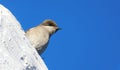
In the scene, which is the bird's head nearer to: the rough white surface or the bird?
the bird

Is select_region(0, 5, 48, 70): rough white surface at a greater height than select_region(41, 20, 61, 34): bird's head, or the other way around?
select_region(41, 20, 61, 34): bird's head

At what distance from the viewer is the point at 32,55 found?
23.3 ft

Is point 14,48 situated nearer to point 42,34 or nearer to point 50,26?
point 42,34

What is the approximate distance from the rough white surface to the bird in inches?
64.6

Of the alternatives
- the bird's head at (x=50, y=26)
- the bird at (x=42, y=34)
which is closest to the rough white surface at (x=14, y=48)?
the bird at (x=42, y=34)

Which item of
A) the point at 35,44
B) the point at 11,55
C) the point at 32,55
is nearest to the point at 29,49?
the point at 32,55

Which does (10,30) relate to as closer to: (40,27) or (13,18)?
(13,18)

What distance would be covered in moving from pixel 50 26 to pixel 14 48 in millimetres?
3273

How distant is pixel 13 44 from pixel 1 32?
10.1 inches

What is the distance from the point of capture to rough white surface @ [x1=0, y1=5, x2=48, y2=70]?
6.46 m

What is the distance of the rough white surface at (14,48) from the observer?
254 inches

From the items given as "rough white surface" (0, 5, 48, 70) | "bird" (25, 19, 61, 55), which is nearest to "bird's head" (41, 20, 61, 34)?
"bird" (25, 19, 61, 55)

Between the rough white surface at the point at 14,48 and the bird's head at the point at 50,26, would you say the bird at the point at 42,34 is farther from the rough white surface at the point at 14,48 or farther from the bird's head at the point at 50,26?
the rough white surface at the point at 14,48

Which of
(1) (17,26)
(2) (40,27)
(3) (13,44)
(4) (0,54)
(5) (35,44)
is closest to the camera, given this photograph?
(4) (0,54)
